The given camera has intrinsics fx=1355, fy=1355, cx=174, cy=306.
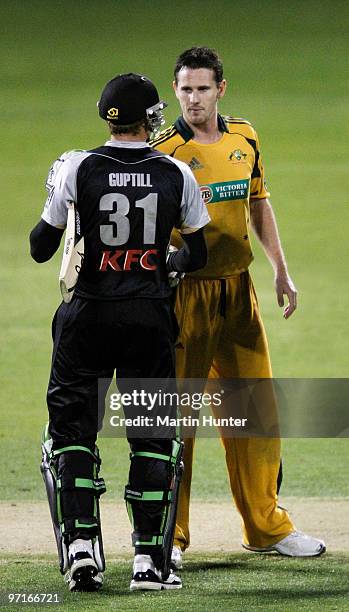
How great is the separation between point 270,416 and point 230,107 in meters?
7.66

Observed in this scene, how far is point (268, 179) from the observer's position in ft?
36.1

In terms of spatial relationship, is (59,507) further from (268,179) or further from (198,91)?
(268,179)

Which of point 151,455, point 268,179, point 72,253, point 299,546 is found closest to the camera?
point 72,253

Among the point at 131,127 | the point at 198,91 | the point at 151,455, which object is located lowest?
the point at 151,455

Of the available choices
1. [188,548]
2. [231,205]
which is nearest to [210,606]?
[188,548]

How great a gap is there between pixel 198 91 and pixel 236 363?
875mm

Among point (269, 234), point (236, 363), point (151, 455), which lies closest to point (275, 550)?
point (236, 363)

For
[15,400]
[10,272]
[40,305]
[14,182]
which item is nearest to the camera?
→ [15,400]

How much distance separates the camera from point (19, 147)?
37.7 feet

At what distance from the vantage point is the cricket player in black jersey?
3639mm

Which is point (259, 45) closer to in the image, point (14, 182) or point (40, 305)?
point (14, 182)

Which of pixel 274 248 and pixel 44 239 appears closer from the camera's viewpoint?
pixel 44 239

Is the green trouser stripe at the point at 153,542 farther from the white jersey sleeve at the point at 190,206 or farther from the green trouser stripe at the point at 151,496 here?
the white jersey sleeve at the point at 190,206

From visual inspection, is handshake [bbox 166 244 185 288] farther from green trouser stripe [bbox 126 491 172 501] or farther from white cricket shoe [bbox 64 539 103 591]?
white cricket shoe [bbox 64 539 103 591]
